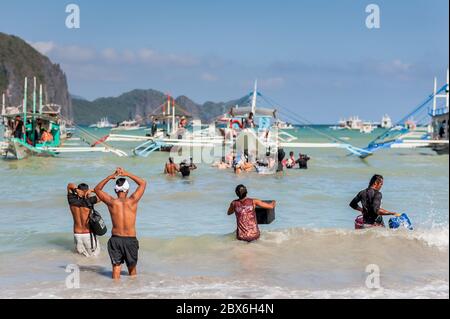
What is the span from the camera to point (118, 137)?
4159 cm

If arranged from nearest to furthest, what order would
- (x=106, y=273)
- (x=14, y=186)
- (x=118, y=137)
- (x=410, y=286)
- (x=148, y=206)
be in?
(x=410, y=286) < (x=106, y=273) < (x=148, y=206) < (x=14, y=186) < (x=118, y=137)

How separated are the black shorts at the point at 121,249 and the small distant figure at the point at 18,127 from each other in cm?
2913

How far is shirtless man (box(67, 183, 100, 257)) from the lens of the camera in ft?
31.1

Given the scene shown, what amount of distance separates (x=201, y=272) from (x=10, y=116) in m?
29.5

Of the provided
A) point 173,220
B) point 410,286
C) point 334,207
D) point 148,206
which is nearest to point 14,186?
point 148,206

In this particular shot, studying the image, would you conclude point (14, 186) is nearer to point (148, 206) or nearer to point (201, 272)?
point (148, 206)

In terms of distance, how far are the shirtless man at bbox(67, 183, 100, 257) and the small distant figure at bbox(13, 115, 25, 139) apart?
27399 millimetres

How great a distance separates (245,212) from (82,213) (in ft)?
8.46

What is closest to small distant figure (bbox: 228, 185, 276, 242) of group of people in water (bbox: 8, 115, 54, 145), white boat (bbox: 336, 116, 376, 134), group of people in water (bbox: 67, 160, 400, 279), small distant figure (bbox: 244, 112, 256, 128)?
group of people in water (bbox: 67, 160, 400, 279)

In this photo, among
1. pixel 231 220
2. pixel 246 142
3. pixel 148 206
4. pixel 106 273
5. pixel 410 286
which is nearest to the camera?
pixel 410 286

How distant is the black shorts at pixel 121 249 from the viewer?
26.7 ft

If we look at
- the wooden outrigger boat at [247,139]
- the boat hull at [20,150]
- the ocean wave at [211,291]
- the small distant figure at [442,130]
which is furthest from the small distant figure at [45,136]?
the ocean wave at [211,291]

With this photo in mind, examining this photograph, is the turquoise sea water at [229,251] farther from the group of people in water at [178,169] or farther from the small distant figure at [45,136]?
the small distant figure at [45,136]

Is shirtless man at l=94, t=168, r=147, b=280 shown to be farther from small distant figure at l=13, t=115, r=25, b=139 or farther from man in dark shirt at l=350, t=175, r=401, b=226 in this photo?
small distant figure at l=13, t=115, r=25, b=139
